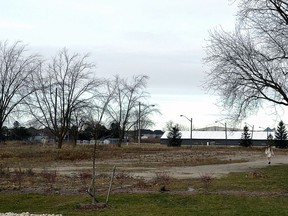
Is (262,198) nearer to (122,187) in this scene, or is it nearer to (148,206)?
(148,206)

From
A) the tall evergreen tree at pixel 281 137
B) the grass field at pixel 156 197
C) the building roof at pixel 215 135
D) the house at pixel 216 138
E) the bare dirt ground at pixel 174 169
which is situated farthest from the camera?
the building roof at pixel 215 135

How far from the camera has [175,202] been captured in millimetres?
13375

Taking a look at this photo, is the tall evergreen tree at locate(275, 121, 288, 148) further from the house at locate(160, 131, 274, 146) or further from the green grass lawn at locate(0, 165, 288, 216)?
the green grass lawn at locate(0, 165, 288, 216)

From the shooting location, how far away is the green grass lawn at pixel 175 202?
11.8m

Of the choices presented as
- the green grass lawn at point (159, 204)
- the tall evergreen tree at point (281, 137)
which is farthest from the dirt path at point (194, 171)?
the tall evergreen tree at point (281, 137)

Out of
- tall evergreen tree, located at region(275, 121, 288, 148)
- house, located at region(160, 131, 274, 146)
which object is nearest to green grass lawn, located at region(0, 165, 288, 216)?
tall evergreen tree, located at region(275, 121, 288, 148)

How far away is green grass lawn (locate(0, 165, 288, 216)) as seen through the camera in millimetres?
11805

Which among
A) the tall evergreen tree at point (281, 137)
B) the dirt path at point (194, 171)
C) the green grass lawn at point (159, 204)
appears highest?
the tall evergreen tree at point (281, 137)

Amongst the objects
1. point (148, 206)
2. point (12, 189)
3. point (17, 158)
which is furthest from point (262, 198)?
point (17, 158)

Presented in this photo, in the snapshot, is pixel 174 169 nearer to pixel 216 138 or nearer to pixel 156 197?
pixel 156 197

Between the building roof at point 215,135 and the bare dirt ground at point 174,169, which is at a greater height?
the building roof at point 215,135

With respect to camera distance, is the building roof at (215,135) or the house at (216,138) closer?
the house at (216,138)

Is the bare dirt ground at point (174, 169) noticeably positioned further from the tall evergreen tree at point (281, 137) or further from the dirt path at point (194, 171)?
the tall evergreen tree at point (281, 137)

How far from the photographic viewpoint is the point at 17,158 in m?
38.2
